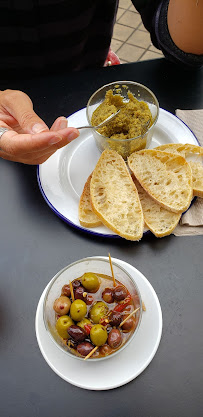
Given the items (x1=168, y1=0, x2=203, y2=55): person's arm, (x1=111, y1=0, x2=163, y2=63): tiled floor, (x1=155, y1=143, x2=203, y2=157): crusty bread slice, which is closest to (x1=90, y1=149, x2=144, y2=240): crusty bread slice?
(x1=155, y1=143, x2=203, y2=157): crusty bread slice

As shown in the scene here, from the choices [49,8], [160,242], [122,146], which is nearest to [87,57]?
[49,8]

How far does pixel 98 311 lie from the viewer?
0.86 metres

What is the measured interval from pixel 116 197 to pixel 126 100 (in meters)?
0.38

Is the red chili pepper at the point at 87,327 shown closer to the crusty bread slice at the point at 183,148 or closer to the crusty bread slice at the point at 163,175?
the crusty bread slice at the point at 163,175

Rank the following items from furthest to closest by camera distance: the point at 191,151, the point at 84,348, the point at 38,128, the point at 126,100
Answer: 1. the point at 126,100
2. the point at 191,151
3. the point at 38,128
4. the point at 84,348

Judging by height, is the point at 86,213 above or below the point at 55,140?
below

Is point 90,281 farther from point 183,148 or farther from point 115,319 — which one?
point 183,148

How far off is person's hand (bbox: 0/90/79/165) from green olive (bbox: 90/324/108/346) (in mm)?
434

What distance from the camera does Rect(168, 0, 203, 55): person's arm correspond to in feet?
3.96

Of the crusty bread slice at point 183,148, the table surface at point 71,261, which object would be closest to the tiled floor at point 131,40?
the table surface at point 71,261

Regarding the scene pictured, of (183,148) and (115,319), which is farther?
(183,148)

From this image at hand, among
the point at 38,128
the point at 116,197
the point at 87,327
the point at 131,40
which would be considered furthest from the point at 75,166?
the point at 131,40

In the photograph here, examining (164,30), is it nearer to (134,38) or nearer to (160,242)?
(160,242)

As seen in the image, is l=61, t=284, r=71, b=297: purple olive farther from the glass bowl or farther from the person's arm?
the person's arm
